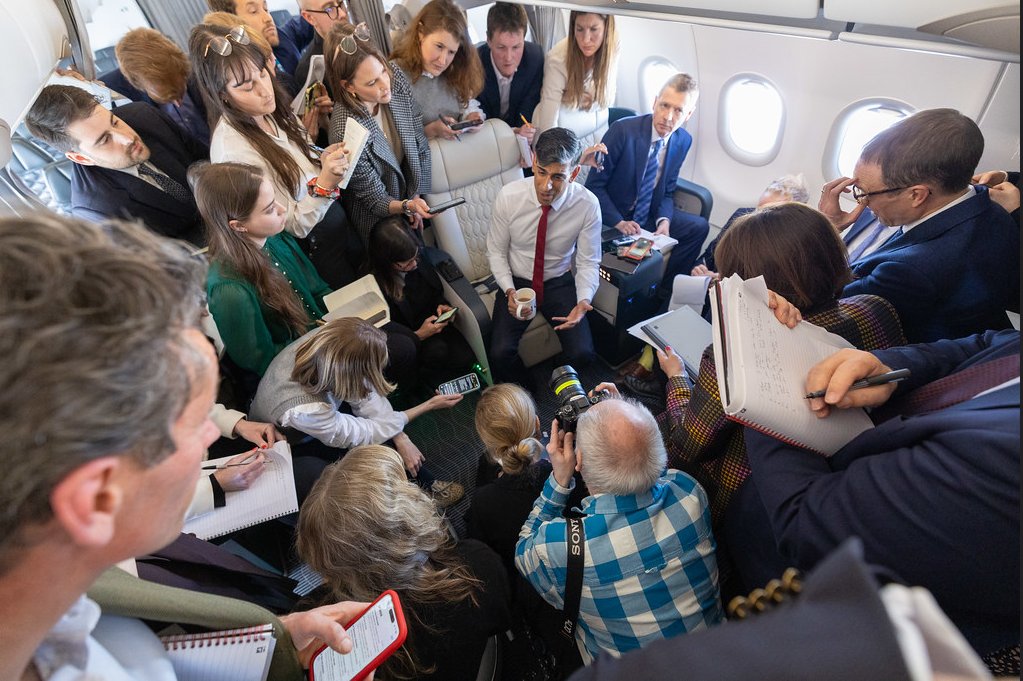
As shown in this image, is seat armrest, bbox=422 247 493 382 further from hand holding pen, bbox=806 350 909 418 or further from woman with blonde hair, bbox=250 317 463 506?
hand holding pen, bbox=806 350 909 418

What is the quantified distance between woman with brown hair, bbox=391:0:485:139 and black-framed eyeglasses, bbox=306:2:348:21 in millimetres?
434

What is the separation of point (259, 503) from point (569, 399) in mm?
1401

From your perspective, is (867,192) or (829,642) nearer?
(829,642)

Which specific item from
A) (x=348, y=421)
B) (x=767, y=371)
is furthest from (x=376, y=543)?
(x=767, y=371)

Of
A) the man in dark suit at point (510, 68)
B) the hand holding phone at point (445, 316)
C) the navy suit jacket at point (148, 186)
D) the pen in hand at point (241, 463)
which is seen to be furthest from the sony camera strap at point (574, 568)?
the man in dark suit at point (510, 68)

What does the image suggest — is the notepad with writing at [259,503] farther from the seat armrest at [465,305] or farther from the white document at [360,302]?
the seat armrest at [465,305]

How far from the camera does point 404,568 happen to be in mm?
1603

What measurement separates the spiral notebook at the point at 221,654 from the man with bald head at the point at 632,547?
0.86 m

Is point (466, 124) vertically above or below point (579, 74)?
below

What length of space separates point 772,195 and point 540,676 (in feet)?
10.2

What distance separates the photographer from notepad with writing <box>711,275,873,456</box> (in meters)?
1.25

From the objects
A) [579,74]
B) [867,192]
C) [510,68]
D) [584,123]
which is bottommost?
[867,192]

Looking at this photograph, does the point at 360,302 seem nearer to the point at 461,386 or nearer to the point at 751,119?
the point at 461,386

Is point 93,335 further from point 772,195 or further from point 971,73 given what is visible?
point 971,73
